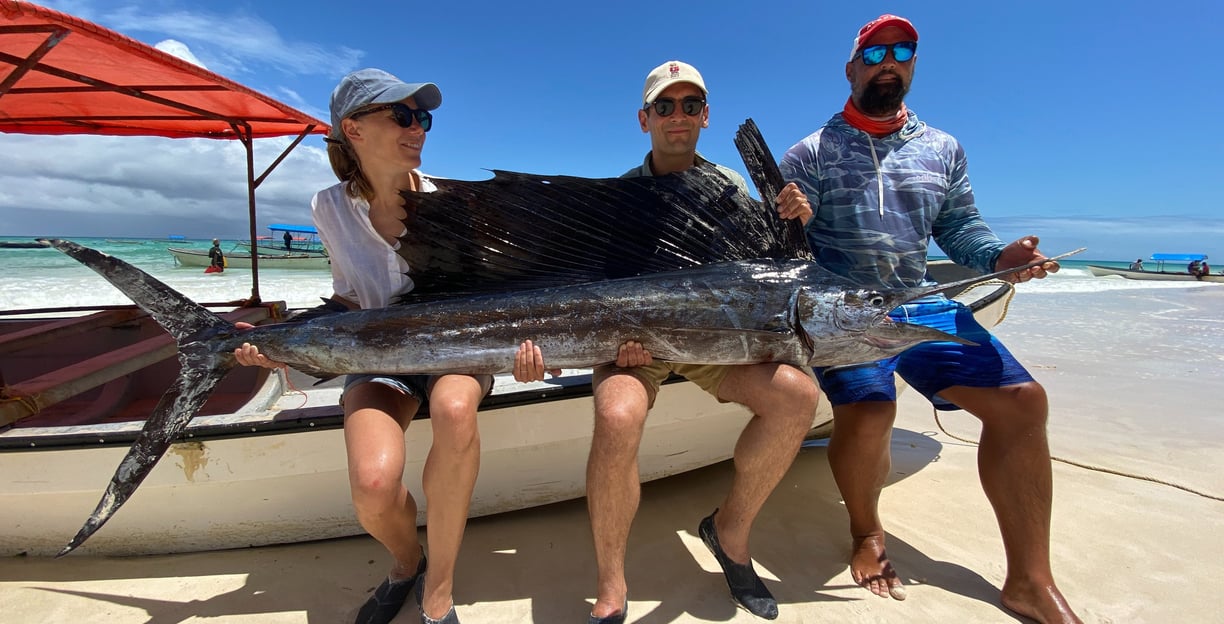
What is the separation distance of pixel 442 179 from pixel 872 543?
6.59ft

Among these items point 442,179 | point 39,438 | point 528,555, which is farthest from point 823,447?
point 39,438

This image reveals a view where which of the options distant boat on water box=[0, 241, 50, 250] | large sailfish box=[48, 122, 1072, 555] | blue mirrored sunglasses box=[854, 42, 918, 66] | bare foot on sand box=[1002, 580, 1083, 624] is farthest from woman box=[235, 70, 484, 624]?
bare foot on sand box=[1002, 580, 1083, 624]

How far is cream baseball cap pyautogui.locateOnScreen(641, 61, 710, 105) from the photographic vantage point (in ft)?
6.89

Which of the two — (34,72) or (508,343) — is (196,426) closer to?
(508,343)

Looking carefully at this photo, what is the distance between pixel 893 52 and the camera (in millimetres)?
2137

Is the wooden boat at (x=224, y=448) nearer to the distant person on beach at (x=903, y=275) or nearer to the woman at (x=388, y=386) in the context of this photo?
the woman at (x=388, y=386)

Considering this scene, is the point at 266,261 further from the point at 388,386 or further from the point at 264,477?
the point at 388,386

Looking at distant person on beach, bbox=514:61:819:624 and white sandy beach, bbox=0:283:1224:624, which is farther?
white sandy beach, bbox=0:283:1224:624

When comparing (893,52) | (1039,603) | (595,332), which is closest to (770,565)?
(1039,603)

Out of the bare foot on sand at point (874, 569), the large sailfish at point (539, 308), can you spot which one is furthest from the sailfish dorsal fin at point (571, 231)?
the bare foot on sand at point (874, 569)

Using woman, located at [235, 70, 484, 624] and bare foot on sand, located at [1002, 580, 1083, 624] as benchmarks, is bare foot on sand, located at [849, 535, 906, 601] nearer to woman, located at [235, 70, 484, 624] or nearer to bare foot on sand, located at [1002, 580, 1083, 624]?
bare foot on sand, located at [1002, 580, 1083, 624]

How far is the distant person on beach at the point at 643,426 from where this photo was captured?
5.39 feet

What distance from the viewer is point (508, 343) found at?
1.76 meters

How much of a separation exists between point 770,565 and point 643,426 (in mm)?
843
